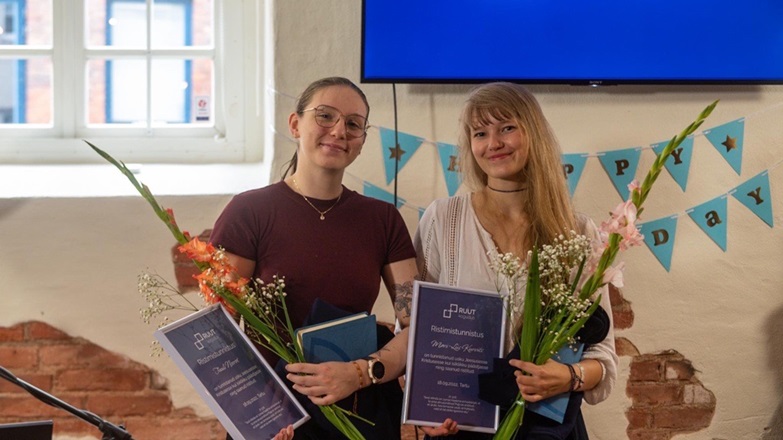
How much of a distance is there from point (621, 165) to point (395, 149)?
76cm

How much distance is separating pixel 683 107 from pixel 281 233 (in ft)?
5.55

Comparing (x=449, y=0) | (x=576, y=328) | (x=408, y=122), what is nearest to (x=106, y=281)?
(x=408, y=122)

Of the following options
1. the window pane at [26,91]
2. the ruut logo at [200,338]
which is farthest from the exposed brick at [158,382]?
the ruut logo at [200,338]

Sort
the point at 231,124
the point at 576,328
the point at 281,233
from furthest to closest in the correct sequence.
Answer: the point at 231,124
the point at 281,233
the point at 576,328

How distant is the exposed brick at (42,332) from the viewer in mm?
3021

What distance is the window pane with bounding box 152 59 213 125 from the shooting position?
3.46 metres

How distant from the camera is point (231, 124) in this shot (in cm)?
344

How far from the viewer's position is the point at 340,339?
76.5 inches

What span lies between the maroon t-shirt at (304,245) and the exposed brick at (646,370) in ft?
4.66

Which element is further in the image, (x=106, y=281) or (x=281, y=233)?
(x=106, y=281)

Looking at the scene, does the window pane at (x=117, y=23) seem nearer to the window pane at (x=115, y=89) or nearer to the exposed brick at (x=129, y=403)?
the window pane at (x=115, y=89)

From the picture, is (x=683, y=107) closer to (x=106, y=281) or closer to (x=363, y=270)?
(x=363, y=270)

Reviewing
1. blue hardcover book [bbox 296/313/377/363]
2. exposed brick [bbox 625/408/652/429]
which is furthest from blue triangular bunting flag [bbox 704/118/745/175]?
blue hardcover book [bbox 296/313/377/363]

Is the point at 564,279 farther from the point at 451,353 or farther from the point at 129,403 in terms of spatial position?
the point at 129,403
